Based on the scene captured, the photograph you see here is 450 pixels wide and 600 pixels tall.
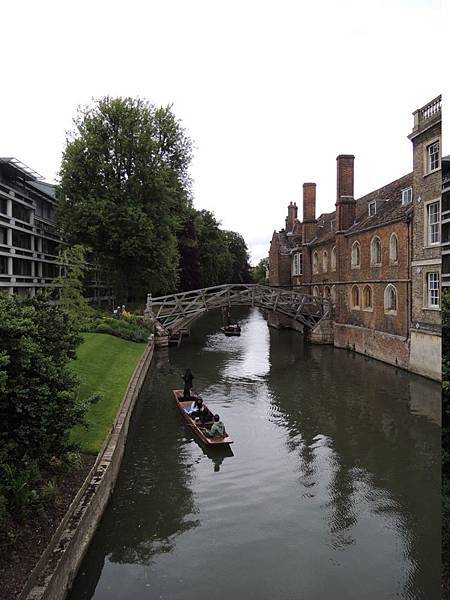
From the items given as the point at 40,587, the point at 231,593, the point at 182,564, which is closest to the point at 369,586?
the point at 231,593

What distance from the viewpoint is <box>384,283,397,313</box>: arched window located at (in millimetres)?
22266

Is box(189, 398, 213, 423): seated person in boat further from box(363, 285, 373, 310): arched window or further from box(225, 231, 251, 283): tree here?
box(225, 231, 251, 283): tree

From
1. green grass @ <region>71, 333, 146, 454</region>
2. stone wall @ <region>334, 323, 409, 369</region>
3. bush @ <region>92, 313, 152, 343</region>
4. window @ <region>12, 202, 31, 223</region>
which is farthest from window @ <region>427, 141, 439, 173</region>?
window @ <region>12, 202, 31, 223</region>

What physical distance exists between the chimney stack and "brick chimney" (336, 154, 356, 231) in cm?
626

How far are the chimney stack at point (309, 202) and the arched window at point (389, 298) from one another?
506 inches

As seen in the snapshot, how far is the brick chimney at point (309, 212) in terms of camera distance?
109 feet

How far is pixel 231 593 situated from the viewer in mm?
6660

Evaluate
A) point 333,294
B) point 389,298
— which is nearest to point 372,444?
point 389,298

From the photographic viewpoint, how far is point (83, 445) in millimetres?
9945

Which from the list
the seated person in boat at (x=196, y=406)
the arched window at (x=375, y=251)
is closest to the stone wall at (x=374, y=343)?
the arched window at (x=375, y=251)

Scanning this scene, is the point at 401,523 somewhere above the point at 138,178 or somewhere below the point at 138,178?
below

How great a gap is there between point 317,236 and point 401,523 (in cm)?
2803

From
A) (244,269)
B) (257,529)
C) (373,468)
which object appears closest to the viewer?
(257,529)

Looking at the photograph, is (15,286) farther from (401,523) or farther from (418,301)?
(401,523)
